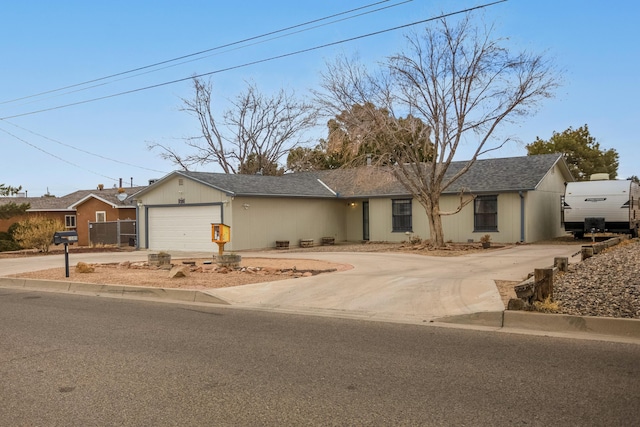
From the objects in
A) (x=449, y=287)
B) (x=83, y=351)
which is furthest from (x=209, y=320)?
(x=449, y=287)

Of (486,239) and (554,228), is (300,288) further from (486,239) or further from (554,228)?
(554,228)

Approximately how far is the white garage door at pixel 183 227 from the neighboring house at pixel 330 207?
47 mm

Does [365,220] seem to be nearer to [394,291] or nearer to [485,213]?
[485,213]

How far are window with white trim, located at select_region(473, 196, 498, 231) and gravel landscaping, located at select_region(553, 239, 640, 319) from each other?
13.5m

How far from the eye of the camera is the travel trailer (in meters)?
23.2

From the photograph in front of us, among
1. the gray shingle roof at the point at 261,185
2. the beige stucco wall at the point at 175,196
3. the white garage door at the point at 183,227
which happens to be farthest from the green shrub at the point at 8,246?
the gray shingle roof at the point at 261,185

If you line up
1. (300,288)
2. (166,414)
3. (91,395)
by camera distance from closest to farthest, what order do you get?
(166,414) < (91,395) < (300,288)

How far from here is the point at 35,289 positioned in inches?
544

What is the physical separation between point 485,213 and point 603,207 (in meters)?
5.05

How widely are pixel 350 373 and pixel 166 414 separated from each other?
78.7 inches

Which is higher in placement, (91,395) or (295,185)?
(295,185)

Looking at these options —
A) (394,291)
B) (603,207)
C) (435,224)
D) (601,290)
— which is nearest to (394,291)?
(394,291)

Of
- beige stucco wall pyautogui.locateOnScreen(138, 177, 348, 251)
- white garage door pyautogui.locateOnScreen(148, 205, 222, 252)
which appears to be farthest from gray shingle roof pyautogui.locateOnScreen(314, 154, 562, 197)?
white garage door pyautogui.locateOnScreen(148, 205, 222, 252)

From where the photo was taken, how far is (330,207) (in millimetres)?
30656
